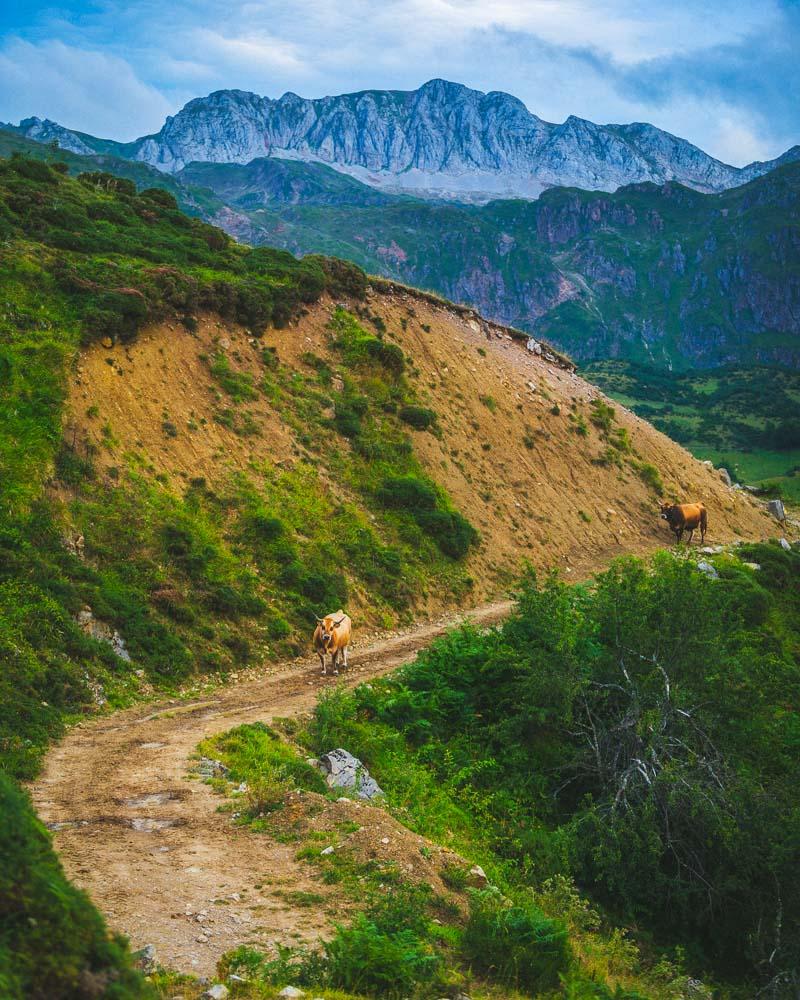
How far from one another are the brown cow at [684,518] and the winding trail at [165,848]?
89.5 feet

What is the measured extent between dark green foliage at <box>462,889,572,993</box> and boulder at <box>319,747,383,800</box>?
13.5 ft

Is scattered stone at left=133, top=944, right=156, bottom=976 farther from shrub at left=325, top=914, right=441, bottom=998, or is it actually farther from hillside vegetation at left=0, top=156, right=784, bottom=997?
hillside vegetation at left=0, top=156, right=784, bottom=997

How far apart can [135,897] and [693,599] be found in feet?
45.2

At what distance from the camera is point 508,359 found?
42.6 m

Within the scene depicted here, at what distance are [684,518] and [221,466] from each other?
77.1 ft

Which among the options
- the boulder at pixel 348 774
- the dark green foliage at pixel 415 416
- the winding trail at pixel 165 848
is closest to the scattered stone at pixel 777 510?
the dark green foliage at pixel 415 416

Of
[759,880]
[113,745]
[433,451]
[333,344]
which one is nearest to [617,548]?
[433,451]

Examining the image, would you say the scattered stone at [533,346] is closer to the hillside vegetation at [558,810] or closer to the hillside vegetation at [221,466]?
the hillside vegetation at [221,466]

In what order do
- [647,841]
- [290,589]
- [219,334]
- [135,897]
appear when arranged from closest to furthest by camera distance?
[135,897]
[647,841]
[290,589]
[219,334]

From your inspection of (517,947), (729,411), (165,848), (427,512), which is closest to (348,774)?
(165,848)

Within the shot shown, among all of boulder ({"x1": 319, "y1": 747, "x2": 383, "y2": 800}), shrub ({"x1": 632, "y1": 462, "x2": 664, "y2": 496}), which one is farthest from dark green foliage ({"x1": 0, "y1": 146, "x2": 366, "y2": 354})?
shrub ({"x1": 632, "y1": 462, "x2": 664, "y2": 496})

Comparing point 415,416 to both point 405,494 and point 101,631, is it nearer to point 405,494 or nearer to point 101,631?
point 405,494

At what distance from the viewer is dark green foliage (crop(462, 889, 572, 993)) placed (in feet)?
25.5

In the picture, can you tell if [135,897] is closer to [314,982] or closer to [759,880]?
[314,982]
